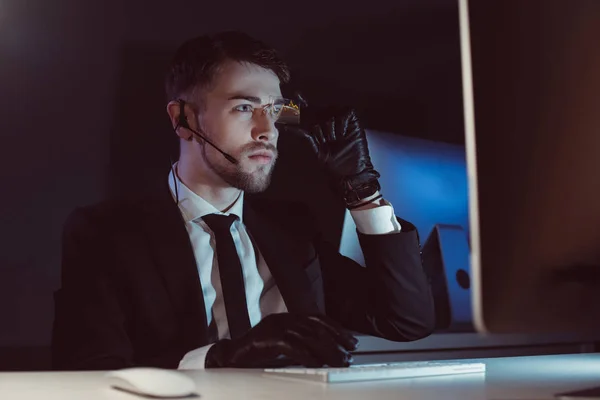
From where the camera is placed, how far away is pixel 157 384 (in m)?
0.72

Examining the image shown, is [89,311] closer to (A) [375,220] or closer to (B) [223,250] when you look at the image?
(B) [223,250]

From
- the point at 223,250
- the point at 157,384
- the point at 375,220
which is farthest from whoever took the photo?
the point at 375,220

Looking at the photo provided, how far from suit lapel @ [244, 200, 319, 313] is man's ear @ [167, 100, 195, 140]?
0.27 metres

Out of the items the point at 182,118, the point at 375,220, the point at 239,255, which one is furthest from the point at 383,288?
the point at 182,118

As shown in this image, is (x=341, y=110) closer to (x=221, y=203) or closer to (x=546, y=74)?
(x=221, y=203)

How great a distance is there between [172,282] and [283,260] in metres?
0.35

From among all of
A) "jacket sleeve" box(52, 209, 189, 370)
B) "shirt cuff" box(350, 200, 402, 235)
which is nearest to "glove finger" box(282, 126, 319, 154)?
"shirt cuff" box(350, 200, 402, 235)

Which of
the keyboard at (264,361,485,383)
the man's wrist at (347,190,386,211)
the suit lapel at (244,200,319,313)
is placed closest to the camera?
the keyboard at (264,361,485,383)

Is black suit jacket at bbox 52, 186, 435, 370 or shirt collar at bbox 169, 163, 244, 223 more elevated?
shirt collar at bbox 169, 163, 244, 223

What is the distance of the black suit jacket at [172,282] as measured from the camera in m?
1.68

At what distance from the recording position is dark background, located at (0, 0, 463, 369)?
1688 mm

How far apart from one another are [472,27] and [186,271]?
4.37 feet

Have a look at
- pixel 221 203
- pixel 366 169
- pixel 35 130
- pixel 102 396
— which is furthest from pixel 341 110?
pixel 102 396

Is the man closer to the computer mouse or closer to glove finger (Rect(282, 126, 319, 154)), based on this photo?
glove finger (Rect(282, 126, 319, 154))
